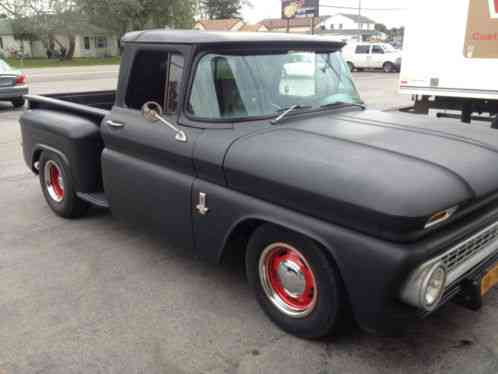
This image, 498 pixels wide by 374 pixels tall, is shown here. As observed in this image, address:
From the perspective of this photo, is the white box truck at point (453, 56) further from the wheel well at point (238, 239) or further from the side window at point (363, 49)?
the side window at point (363, 49)

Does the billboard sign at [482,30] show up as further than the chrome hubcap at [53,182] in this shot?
Yes

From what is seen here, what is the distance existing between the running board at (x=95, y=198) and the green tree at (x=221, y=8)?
294 feet

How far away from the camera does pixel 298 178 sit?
2.58 metres

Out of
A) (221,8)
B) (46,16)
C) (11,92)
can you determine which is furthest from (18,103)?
(221,8)

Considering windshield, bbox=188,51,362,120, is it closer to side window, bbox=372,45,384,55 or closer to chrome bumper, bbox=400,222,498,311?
chrome bumper, bbox=400,222,498,311

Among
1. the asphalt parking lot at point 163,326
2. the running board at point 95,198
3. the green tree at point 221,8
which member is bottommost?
the asphalt parking lot at point 163,326

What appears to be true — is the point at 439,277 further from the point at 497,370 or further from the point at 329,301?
the point at 497,370

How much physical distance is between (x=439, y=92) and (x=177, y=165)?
7045 mm

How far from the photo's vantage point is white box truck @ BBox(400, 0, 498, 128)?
8141 millimetres

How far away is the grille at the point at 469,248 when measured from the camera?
249cm

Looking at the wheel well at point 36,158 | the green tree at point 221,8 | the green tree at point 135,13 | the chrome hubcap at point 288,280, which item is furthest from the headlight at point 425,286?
the green tree at point 221,8

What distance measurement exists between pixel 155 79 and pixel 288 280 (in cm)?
183

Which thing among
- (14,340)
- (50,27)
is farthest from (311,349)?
(50,27)

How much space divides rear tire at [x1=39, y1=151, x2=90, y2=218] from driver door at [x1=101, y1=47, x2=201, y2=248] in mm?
768
